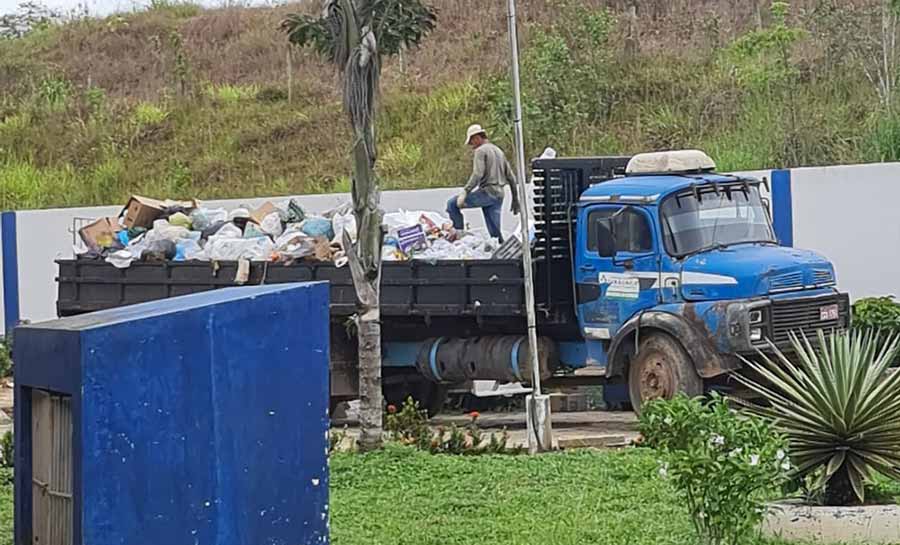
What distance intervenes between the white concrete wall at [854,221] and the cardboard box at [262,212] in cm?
664

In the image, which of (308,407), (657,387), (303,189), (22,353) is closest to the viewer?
(22,353)

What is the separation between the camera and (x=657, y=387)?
1294 centimetres

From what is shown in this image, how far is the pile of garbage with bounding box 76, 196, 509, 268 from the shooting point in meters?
14.9

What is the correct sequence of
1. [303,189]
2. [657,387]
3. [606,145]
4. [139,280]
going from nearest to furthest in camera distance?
[657,387], [139,280], [606,145], [303,189]

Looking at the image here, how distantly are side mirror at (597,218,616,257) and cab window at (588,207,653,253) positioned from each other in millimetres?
46

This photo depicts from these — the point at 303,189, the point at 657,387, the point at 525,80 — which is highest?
the point at 525,80

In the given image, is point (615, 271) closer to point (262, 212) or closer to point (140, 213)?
point (262, 212)

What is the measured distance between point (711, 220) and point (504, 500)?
200 inches

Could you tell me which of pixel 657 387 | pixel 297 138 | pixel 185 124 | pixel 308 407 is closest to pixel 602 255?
pixel 657 387

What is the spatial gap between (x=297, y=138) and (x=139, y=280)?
15383 millimetres

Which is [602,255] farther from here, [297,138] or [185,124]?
[185,124]

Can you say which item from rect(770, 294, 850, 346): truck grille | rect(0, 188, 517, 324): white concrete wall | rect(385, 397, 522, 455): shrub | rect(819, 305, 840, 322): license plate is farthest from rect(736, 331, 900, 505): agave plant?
rect(0, 188, 517, 324): white concrete wall

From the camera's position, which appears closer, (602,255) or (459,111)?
(602,255)

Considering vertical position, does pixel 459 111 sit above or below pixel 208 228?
above
